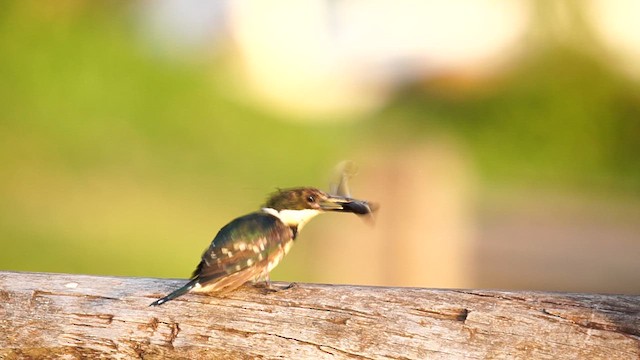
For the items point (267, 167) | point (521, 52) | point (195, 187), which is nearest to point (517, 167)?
point (521, 52)

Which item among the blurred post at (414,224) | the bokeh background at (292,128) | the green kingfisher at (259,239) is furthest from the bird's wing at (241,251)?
the bokeh background at (292,128)

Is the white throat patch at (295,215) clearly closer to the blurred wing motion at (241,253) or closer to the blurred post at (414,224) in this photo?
the blurred wing motion at (241,253)

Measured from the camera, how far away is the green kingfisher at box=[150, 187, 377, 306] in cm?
134

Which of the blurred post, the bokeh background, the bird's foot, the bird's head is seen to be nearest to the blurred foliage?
the bokeh background

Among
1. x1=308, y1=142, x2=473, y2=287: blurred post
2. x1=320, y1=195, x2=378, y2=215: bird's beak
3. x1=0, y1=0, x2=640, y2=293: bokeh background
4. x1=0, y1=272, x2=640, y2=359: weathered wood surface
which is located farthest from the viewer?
x1=0, y1=0, x2=640, y2=293: bokeh background

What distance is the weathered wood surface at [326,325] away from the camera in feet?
4.18

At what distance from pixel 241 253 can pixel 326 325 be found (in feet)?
0.58

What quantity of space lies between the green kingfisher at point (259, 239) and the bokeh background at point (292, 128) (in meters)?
2.66

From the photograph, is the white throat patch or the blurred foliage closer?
the white throat patch

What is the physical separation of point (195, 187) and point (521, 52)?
1.97 metres

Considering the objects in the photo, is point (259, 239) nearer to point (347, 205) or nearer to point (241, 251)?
point (241, 251)

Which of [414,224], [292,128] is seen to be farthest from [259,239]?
[292,128]

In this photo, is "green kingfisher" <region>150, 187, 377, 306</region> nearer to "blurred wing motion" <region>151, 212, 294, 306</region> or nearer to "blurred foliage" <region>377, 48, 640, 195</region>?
"blurred wing motion" <region>151, 212, 294, 306</region>

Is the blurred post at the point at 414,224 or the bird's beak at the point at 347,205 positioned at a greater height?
the blurred post at the point at 414,224
